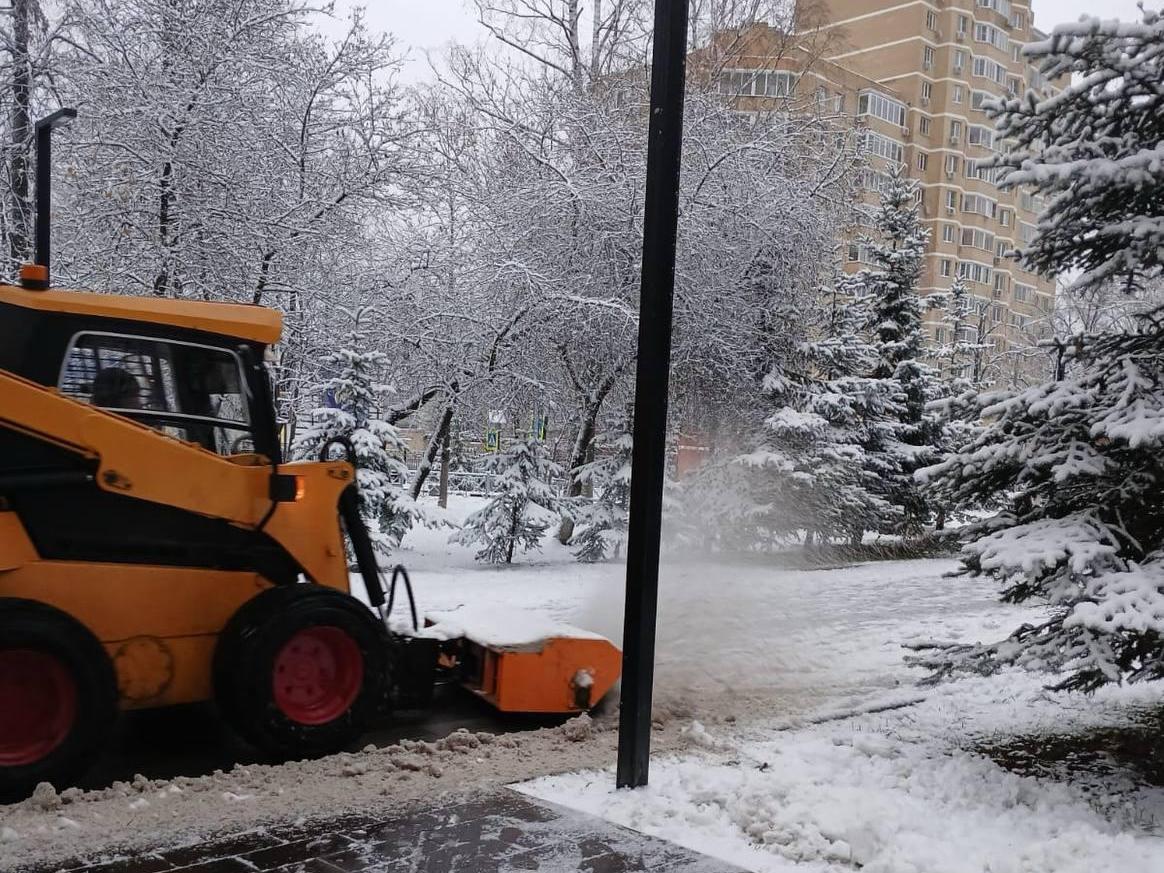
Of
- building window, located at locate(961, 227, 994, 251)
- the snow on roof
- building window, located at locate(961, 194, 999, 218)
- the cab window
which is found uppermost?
building window, located at locate(961, 194, 999, 218)

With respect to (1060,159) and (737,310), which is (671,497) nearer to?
(737,310)

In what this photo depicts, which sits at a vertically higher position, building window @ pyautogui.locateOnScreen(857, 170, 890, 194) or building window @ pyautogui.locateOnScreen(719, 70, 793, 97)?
building window @ pyautogui.locateOnScreen(719, 70, 793, 97)

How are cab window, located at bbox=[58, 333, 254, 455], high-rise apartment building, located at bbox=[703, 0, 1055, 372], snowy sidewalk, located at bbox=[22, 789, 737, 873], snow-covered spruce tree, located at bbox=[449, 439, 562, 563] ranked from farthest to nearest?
high-rise apartment building, located at bbox=[703, 0, 1055, 372], snow-covered spruce tree, located at bbox=[449, 439, 562, 563], cab window, located at bbox=[58, 333, 254, 455], snowy sidewalk, located at bbox=[22, 789, 737, 873]

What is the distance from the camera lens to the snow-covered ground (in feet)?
15.4

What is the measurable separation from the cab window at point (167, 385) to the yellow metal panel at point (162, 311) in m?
0.12

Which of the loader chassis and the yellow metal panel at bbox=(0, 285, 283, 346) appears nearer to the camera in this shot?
the loader chassis

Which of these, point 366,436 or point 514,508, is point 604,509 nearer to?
point 514,508

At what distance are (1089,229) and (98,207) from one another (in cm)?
1169

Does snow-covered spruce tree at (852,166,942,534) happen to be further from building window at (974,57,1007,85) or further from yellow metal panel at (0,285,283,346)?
building window at (974,57,1007,85)

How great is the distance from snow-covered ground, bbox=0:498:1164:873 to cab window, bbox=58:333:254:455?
1982 millimetres

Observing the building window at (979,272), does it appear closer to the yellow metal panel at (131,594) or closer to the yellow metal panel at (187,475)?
the yellow metal panel at (187,475)

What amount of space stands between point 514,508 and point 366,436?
9.41ft

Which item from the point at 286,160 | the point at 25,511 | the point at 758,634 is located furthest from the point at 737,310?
the point at 25,511

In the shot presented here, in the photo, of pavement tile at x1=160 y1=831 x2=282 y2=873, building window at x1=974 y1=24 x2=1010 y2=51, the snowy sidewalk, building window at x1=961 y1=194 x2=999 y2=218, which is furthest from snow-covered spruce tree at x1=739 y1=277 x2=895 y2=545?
building window at x1=974 y1=24 x2=1010 y2=51
